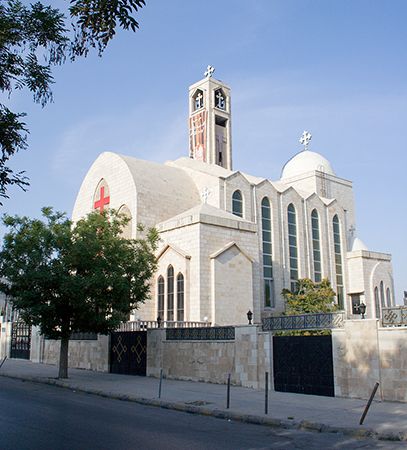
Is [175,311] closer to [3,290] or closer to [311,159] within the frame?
[3,290]

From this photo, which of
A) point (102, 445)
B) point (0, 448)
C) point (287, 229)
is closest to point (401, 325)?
Result: point (102, 445)

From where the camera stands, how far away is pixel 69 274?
66.0ft

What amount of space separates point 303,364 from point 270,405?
9.68 ft

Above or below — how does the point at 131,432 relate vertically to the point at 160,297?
below

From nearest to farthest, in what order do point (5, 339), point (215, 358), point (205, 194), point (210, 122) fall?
1. point (215, 358)
2. point (205, 194)
3. point (5, 339)
4. point (210, 122)

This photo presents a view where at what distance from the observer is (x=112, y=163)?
3712cm

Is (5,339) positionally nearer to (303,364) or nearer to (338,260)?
(303,364)

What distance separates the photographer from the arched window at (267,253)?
1481 inches

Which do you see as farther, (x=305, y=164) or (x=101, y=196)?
(x=305, y=164)

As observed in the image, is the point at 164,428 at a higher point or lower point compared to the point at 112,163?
lower

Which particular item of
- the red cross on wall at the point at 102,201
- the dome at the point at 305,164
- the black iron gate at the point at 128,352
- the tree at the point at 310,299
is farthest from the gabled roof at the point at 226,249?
the dome at the point at 305,164

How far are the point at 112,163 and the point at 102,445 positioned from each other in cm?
3034

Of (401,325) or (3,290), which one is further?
(3,290)

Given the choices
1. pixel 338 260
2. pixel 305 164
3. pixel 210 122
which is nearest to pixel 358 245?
pixel 338 260
